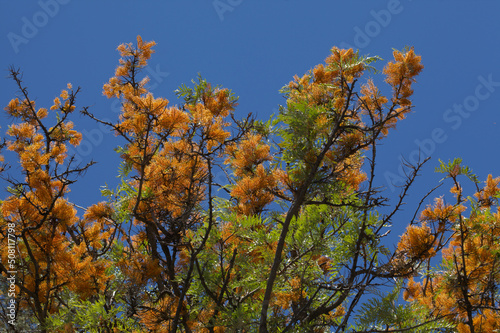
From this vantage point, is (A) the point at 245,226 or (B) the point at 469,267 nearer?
(A) the point at 245,226

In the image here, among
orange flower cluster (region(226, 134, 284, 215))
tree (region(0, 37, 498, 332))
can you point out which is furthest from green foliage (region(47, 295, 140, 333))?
orange flower cluster (region(226, 134, 284, 215))

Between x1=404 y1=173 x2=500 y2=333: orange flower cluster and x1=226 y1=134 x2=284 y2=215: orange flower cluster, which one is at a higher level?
x1=226 y1=134 x2=284 y2=215: orange flower cluster

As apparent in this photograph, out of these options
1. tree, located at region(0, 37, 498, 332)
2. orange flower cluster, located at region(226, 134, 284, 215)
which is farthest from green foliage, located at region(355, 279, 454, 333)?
orange flower cluster, located at region(226, 134, 284, 215)

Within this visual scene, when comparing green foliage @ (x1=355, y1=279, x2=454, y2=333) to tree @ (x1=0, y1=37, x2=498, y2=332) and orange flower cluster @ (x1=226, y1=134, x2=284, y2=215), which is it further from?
orange flower cluster @ (x1=226, y1=134, x2=284, y2=215)

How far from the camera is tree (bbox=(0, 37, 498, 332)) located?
2.45 meters

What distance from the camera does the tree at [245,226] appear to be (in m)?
2.45

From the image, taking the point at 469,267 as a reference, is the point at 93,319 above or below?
below

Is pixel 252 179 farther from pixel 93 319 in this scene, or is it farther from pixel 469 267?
pixel 469 267

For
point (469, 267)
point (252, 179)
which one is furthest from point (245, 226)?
point (469, 267)

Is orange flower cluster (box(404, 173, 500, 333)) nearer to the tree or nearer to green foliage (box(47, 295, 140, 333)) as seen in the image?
the tree

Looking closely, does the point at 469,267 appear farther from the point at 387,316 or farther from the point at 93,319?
the point at 93,319

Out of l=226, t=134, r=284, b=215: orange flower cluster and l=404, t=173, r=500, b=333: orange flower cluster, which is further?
l=404, t=173, r=500, b=333: orange flower cluster

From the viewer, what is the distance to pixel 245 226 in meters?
2.61

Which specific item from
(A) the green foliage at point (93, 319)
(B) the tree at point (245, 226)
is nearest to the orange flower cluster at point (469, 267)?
(B) the tree at point (245, 226)
